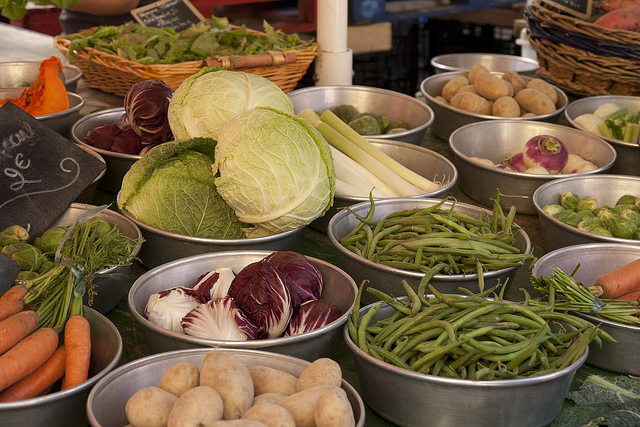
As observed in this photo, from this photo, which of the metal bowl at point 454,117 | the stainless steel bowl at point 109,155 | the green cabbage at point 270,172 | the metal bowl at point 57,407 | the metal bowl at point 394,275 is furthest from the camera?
the metal bowl at point 454,117

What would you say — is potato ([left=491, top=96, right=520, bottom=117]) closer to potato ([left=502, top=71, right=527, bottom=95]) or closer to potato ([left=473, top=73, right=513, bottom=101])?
potato ([left=473, top=73, right=513, bottom=101])

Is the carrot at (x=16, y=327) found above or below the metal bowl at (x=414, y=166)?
above

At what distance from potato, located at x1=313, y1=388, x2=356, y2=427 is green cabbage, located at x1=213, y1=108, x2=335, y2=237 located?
0.81m

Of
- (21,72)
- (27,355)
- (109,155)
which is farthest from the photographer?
(21,72)

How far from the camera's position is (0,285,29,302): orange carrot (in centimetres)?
153

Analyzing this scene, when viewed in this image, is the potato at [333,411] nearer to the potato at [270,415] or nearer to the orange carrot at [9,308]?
the potato at [270,415]

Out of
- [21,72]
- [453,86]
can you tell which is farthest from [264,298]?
[21,72]

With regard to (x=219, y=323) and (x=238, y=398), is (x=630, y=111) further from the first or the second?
(x=238, y=398)

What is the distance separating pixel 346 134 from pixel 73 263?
120cm

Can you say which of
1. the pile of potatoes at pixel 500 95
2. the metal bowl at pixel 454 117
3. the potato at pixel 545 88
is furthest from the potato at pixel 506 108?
the potato at pixel 545 88

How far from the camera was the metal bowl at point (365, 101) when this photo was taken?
9.78 ft

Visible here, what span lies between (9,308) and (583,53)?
2.67m

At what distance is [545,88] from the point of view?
124 inches

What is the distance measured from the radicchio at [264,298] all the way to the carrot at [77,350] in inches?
12.8
